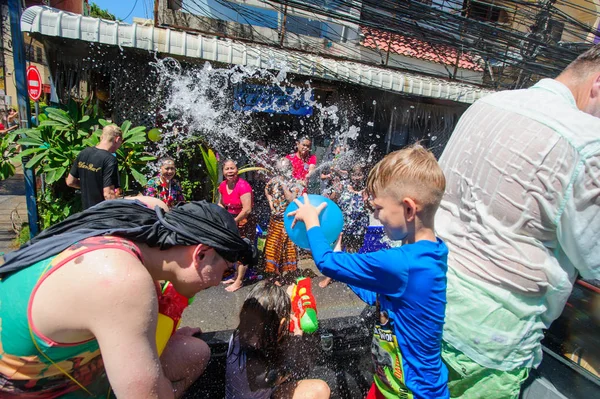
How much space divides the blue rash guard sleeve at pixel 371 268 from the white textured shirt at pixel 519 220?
13.7 inches

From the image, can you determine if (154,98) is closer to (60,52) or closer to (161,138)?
(161,138)

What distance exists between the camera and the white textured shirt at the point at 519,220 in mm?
1410

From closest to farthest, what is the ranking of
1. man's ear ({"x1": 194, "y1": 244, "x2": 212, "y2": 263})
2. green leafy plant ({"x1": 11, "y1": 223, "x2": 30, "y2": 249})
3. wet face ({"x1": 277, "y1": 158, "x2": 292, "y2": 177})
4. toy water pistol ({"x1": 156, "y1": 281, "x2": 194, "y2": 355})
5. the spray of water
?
man's ear ({"x1": 194, "y1": 244, "x2": 212, "y2": 263}) < toy water pistol ({"x1": 156, "y1": 281, "x2": 194, "y2": 355}) < wet face ({"x1": 277, "y1": 158, "x2": 292, "y2": 177}) < green leafy plant ({"x1": 11, "y1": 223, "x2": 30, "y2": 249}) < the spray of water

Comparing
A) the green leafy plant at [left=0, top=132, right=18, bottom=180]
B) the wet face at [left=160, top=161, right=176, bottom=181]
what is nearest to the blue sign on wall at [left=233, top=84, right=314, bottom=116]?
the wet face at [left=160, top=161, right=176, bottom=181]

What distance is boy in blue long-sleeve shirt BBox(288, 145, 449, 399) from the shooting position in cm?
150

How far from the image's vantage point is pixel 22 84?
4.47 meters

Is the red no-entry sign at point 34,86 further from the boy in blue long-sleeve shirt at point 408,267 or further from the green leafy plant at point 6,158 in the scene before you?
the boy in blue long-sleeve shirt at point 408,267

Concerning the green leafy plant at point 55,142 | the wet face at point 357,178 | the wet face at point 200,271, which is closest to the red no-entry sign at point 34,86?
the green leafy plant at point 55,142

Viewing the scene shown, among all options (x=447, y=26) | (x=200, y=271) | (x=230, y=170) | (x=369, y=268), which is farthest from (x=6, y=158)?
(x=447, y=26)

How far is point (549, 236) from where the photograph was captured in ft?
5.02

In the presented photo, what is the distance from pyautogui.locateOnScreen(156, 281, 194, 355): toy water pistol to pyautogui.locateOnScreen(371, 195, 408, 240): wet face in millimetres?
1018

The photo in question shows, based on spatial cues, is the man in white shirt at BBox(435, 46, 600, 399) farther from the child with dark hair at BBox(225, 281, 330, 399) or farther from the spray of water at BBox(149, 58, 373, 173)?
the spray of water at BBox(149, 58, 373, 173)

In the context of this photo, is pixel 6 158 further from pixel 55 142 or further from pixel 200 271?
pixel 200 271

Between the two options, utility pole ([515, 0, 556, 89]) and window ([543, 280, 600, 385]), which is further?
utility pole ([515, 0, 556, 89])
